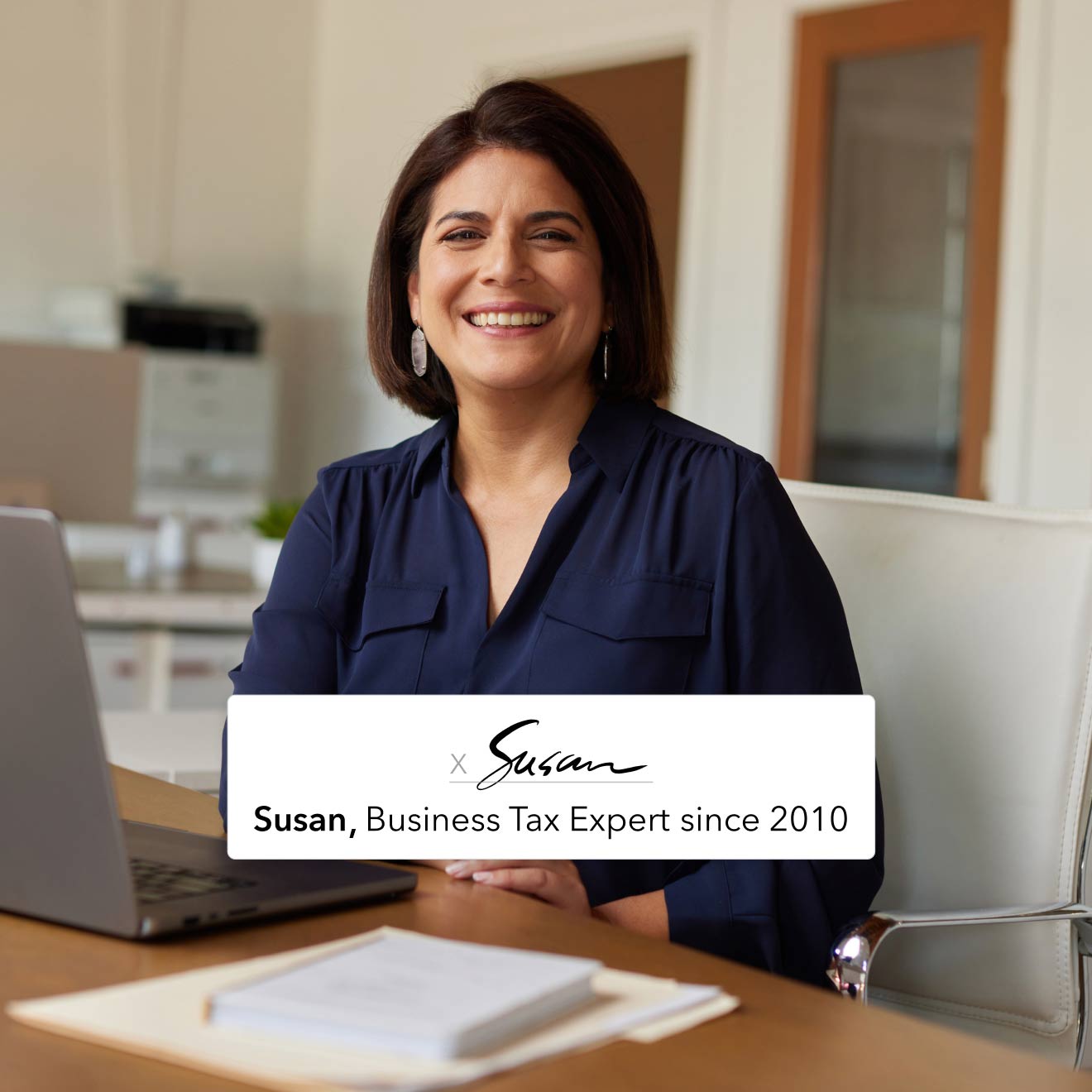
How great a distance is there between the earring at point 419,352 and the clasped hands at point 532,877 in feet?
2.48

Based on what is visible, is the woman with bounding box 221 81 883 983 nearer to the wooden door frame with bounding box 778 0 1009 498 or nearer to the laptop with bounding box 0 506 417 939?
the laptop with bounding box 0 506 417 939

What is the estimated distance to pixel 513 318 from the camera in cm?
163

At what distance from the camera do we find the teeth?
1.63m

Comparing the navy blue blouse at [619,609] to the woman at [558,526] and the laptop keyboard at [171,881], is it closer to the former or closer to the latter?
the woman at [558,526]

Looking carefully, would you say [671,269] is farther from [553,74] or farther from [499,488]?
[499,488]

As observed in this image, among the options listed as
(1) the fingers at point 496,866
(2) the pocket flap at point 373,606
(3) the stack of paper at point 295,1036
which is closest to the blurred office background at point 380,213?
(2) the pocket flap at point 373,606

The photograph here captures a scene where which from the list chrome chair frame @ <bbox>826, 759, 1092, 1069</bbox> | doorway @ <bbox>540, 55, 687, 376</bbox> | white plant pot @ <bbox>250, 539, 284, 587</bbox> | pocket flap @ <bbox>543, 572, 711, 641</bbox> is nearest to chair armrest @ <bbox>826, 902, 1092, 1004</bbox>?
chrome chair frame @ <bbox>826, 759, 1092, 1069</bbox>

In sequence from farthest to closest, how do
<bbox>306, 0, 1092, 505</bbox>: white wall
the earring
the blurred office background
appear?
<bbox>306, 0, 1092, 505</bbox>: white wall < the blurred office background < the earring

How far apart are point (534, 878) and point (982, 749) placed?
1.92ft

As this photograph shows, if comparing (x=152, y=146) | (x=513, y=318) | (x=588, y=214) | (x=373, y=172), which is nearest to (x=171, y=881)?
(x=513, y=318)

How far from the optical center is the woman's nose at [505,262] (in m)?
1.61

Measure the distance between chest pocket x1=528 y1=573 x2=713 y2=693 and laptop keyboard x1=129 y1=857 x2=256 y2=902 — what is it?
1.64 feet

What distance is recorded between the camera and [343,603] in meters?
1.58
